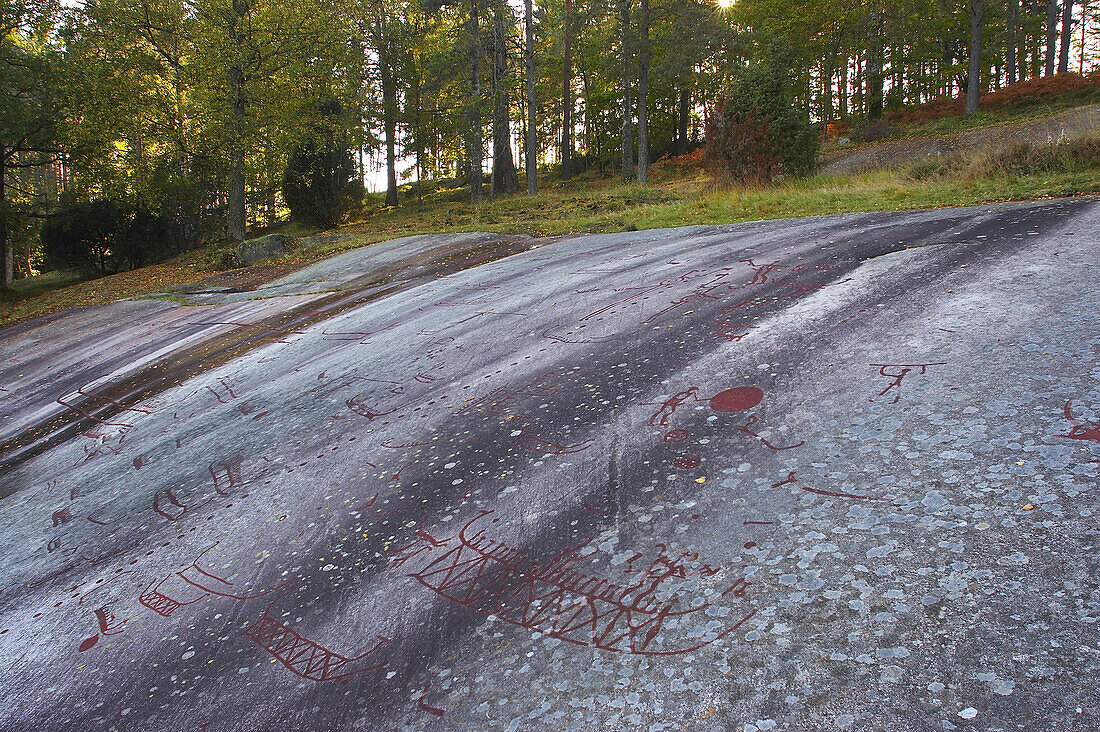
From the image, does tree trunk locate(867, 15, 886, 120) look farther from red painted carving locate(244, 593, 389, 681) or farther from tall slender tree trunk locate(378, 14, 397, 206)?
red painted carving locate(244, 593, 389, 681)

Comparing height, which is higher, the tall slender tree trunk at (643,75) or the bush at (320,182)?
the tall slender tree trunk at (643,75)

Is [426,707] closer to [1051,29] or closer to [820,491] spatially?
[820,491]

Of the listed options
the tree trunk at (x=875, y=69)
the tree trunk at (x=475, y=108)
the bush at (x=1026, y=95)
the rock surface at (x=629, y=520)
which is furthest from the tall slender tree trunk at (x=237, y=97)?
the bush at (x=1026, y=95)

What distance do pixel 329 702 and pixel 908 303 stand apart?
4233 millimetres

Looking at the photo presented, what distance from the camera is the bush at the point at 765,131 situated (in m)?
13.1

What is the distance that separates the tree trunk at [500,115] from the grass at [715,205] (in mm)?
4242

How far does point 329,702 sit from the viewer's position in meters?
2.33

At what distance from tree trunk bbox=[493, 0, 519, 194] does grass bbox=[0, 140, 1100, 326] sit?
4242 mm

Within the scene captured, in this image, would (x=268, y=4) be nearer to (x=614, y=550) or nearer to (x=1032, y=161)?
(x=1032, y=161)

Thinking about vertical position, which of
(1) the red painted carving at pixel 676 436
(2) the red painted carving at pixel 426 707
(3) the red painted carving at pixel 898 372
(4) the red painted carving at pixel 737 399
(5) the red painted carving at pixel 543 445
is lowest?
(2) the red painted carving at pixel 426 707

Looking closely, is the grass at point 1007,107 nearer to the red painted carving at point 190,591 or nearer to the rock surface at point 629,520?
the rock surface at point 629,520

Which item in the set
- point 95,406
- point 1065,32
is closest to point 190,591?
point 95,406

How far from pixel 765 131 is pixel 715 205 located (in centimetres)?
268

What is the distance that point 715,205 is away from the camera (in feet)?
38.3
